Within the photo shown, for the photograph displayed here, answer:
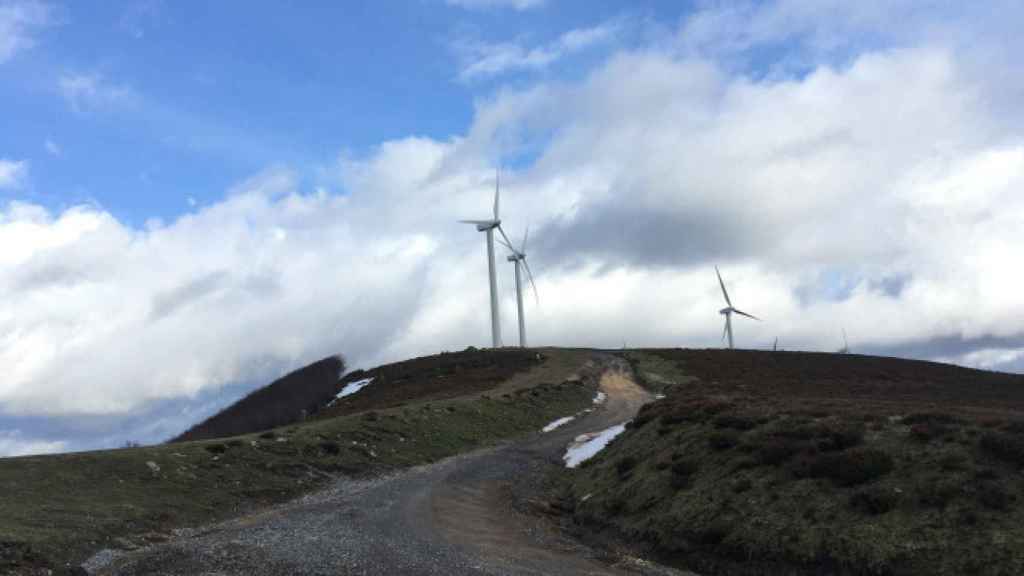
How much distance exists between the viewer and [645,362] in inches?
3821

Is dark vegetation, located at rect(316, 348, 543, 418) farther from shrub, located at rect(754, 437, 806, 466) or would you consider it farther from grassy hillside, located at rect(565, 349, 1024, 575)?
shrub, located at rect(754, 437, 806, 466)

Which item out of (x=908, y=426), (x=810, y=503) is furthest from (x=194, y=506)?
(x=908, y=426)

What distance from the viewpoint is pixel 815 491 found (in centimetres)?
1992

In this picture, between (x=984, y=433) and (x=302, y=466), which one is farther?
(x=302, y=466)

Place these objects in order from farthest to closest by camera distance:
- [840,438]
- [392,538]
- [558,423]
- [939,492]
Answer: [558,423] → [840,438] → [392,538] → [939,492]

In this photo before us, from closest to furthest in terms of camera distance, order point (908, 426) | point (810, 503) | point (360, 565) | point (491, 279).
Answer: point (360, 565) → point (810, 503) → point (908, 426) → point (491, 279)

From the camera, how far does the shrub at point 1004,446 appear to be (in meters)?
18.6

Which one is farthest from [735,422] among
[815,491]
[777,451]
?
[815,491]

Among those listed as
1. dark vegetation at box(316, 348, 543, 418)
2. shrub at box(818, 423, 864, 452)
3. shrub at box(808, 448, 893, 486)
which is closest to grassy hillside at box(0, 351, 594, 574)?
shrub at box(808, 448, 893, 486)

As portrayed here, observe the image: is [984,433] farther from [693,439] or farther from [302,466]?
[302,466]

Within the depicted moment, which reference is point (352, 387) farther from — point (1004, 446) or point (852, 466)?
point (1004, 446)

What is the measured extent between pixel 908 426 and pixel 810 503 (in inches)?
248

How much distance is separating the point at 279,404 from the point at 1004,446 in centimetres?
9156

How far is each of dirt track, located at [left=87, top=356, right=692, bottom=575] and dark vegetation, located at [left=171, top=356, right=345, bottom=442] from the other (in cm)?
4473
